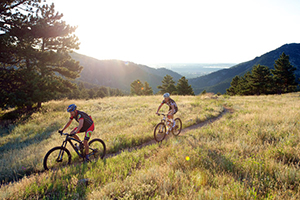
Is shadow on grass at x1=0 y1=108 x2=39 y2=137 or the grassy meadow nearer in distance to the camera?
the grassy meadow

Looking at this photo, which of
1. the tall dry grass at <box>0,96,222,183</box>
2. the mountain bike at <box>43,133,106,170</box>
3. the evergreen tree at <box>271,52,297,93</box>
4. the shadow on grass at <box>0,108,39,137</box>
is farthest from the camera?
the evergreen tree at <box>271,52,297,93</box>

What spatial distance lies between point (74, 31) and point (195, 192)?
69.9 feet

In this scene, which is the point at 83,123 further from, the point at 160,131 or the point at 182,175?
the point at 182,175

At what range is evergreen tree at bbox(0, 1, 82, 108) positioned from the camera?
14016 millimetres

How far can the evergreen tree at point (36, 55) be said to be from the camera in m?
14.0

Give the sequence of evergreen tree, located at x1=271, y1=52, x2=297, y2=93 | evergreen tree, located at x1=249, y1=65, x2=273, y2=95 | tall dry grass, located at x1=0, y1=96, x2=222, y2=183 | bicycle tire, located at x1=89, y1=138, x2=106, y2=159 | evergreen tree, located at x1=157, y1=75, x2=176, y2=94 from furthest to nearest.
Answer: evergreen tree, located at x1=157, y1=75, x2=176, y2=94 → evergreen tree, located at x1=249, y1=65, x2=273, y2=95 → evergreen tree, located at x1=271, y1=52, x2=297, y2=93 → bicycle tire, located at x1=89, y1=138, x2=106, y2=159 → tall dry grass, located at x1=0, y1=96, x2=222, y2=183

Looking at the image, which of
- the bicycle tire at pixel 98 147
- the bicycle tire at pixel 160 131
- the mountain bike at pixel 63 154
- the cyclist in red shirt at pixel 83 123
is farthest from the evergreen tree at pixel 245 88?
the mountain bike at pixel 63 154

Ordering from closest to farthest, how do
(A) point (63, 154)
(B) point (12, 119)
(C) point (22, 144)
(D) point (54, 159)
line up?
(A) point (63, 154)
(D) point (54, 159)
(C) point (22, 144)
(B) point (12, 119)

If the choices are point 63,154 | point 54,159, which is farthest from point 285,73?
point 54,159

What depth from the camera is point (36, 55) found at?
51.4 ft

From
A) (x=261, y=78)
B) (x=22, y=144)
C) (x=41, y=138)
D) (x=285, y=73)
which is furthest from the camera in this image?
(x=261, y=78)

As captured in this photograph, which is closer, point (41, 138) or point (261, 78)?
point (41, 138)

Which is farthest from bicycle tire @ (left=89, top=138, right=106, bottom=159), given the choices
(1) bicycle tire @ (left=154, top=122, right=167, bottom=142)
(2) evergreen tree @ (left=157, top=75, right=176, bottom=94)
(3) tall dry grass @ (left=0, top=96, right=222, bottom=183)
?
(2) evergreen tree @ (left=157, top=75, right=176, bottom=94)

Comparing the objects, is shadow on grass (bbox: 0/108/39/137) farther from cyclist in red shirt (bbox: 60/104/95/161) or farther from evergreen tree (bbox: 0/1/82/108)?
cyclist in red shirt (bbox: 60/104/95/161)
